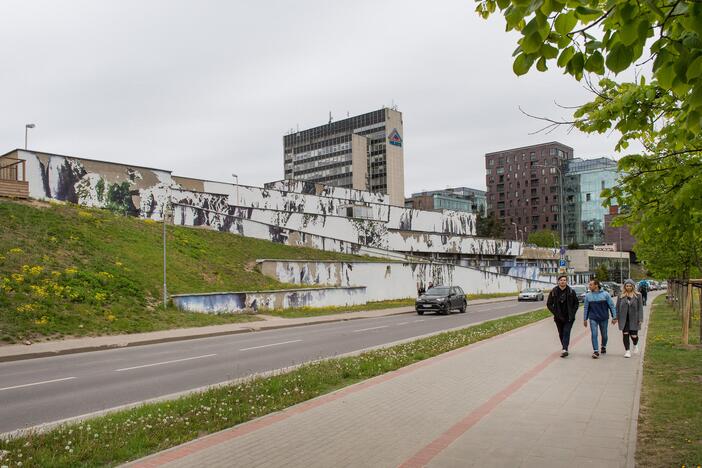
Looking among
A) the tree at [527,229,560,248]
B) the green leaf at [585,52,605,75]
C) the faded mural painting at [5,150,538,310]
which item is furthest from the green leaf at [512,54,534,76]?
the tree at [527,229,560,248]

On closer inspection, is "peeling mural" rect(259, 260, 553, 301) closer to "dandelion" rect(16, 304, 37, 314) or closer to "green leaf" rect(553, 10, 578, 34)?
"dandelion" rect(16, 304, 37, 314)

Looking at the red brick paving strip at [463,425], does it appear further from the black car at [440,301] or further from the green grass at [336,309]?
the black car at [440,301]

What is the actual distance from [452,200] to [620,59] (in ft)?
461

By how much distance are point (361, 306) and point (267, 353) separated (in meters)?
20.5

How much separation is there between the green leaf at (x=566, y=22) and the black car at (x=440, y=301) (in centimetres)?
2797

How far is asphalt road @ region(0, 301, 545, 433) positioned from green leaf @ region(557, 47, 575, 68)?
7.74 m

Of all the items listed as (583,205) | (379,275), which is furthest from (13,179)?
(583,205)

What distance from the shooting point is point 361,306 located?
35.0 meters

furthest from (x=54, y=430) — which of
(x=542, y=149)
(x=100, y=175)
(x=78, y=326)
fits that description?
(x=542, y=149)

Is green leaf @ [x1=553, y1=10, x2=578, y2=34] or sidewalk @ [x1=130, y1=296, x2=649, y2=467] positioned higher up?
green leaf @ [x1=553, y1=10, x2=578, y2=34]

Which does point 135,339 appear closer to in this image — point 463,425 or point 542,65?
point 463,425

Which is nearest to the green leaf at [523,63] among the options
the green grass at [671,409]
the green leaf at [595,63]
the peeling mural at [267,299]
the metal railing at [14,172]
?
the green leaf at [595,63]

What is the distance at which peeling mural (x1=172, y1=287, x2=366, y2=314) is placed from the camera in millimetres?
25000

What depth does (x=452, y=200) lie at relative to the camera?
464ft
